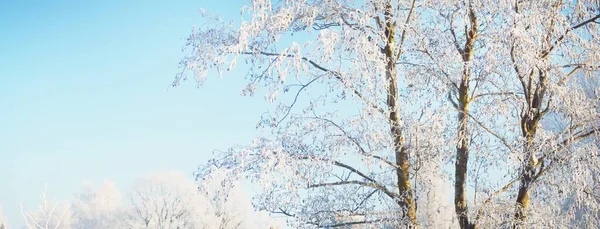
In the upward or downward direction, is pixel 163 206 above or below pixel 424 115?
above

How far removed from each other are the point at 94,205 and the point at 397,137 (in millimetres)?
49809

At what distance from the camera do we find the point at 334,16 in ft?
21.9

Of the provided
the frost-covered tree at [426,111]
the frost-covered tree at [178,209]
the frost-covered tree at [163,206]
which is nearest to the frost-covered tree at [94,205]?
the frost-covered tree at [163,206]

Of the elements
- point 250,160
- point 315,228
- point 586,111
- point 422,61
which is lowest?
point 315,228

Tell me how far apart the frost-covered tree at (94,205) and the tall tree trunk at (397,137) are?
45.1 m

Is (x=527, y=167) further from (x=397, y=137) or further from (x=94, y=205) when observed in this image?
(x=94, y=205)

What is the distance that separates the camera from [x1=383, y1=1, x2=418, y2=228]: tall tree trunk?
21.9ft

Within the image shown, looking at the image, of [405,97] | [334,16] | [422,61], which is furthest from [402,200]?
[334,16]

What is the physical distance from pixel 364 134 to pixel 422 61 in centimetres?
138

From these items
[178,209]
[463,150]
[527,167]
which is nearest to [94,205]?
[178,209]

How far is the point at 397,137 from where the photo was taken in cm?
671

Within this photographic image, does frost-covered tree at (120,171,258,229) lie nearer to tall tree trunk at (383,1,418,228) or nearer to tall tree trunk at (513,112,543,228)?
tall tree trunk at (383,1,418,228)

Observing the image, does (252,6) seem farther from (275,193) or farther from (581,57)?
(581,57)

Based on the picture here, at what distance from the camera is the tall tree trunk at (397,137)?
21.9 ft
